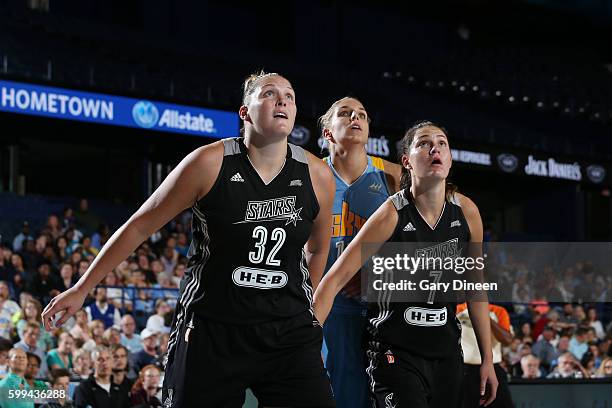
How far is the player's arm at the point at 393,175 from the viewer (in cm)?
533

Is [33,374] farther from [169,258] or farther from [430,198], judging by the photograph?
[169,258]

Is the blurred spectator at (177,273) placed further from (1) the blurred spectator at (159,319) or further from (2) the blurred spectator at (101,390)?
(2) the blurred spectator at (101,390)

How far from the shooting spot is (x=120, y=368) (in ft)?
26.5

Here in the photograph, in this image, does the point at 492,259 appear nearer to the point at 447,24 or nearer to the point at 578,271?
the point at 578,271

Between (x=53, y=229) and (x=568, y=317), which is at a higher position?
(x=53, y=229)

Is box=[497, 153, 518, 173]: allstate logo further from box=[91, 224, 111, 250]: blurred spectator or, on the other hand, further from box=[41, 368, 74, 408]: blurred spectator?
box=[41, 368, 74, 408]: blurred spectator

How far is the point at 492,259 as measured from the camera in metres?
17.4

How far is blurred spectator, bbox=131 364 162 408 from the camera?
7969mm

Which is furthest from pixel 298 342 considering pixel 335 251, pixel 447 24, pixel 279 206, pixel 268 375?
pixel 447 24

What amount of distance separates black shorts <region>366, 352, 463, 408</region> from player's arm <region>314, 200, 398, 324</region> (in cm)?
49

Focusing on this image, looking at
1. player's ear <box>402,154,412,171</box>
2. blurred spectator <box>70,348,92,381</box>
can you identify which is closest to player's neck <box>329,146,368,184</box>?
player's ear <box>402,154,412,171</box>

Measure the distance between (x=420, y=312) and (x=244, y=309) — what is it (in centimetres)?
122

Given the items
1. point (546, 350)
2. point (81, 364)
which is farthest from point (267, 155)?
point (546, 350)

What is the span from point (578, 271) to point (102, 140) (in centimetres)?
934
